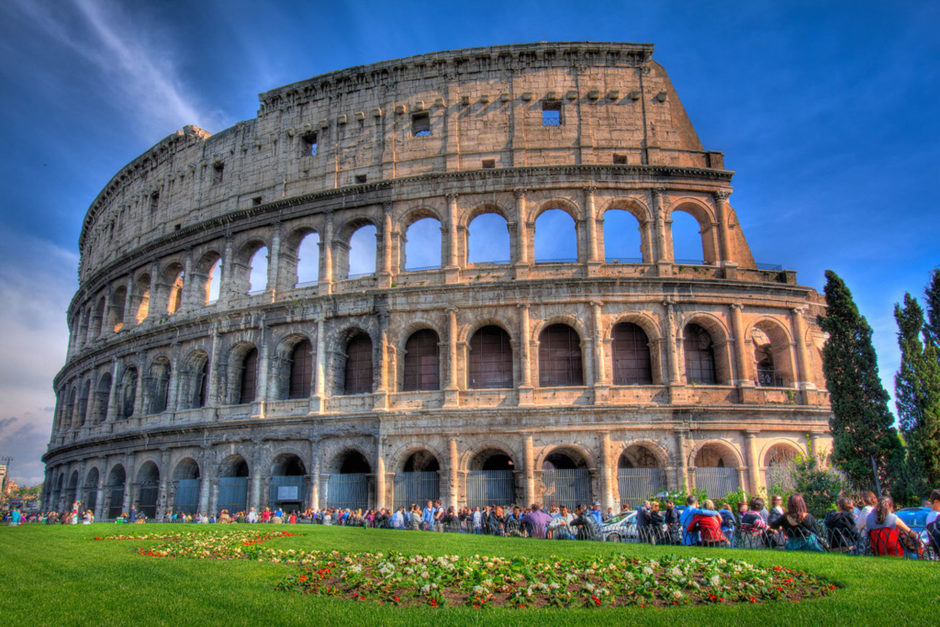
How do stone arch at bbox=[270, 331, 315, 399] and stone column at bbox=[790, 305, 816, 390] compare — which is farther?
stone arch at bbox=[270, 331, 315, 399]

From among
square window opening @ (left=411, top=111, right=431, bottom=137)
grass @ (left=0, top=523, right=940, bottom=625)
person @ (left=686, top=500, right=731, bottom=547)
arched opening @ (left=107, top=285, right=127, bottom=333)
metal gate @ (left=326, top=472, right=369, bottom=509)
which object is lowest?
grass @ (left=0, top=523, right=940, bottom=625)

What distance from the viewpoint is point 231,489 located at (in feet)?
86.8

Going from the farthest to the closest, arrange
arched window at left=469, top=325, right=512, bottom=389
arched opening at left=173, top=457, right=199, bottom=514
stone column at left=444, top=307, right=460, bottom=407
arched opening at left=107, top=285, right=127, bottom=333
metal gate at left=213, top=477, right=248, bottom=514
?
arched opening at left=107, top=285, right=127, bottom=333
arched opening at left=173, top=457, right=199, bottom=514
metal gate at left=213, top=477, right=248, bottom=514
arched window at left=469, top=325, right=512, bottom=389
stone column at left=444, top=307, right=460, bottom=407

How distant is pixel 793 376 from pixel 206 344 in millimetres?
25162

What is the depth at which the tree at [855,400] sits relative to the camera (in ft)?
64.7

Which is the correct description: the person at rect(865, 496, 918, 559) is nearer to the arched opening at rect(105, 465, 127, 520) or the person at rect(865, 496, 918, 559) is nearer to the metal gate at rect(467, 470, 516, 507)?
the metal gate at rect(467, 470, 516, 507)

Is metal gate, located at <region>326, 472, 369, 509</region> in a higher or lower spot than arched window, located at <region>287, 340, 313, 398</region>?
lower

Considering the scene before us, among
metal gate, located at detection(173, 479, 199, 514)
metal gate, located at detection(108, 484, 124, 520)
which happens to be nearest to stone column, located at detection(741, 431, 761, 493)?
metal gate, located at detection(173, 479, 199, 514)

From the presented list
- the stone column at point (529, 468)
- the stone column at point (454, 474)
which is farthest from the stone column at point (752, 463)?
the stone column at point (454, 474)

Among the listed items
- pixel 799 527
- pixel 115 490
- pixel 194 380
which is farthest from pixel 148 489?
pixel 799 527

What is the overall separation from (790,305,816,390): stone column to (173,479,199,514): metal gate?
82.6 ft

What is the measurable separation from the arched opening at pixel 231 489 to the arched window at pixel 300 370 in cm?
361

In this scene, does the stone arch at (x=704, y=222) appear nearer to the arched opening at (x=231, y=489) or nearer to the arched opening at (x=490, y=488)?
the arched opening at (x=490, y=488)

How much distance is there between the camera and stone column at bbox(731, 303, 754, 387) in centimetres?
2411
